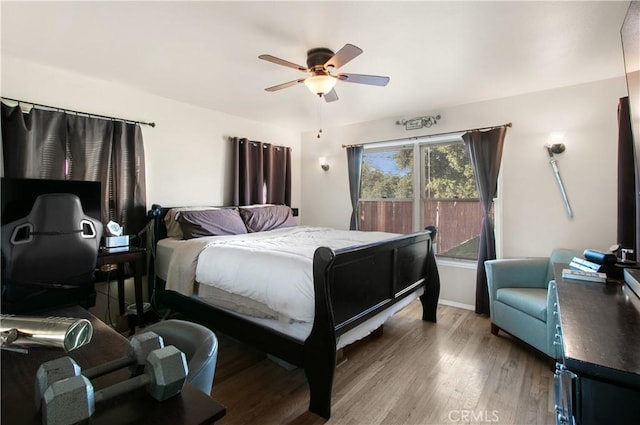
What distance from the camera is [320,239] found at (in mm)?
3047

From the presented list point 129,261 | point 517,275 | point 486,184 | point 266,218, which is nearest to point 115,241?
point 129,261

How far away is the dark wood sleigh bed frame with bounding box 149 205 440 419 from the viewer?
70.6 inches

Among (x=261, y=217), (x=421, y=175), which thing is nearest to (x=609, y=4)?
(x=421, y=175)

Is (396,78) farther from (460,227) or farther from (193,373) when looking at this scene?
(193,373)

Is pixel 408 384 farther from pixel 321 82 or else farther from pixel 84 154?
pixel 84 154

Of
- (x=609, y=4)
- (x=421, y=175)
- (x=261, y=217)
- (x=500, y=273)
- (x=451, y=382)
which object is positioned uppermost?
(x=609, y=4)

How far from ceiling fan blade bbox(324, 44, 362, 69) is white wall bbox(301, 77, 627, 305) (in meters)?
2.17

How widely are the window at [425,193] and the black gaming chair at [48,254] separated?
3.37m

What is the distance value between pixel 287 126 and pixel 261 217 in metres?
1.67

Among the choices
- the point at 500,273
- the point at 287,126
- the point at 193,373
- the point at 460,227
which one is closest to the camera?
the point at 193,373

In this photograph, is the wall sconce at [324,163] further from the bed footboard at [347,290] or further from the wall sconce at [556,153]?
the wall sconce at [556,153]

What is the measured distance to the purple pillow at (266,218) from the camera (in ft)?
12.7

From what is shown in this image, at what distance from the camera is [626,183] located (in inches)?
104

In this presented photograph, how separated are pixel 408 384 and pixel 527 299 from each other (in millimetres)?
1255
